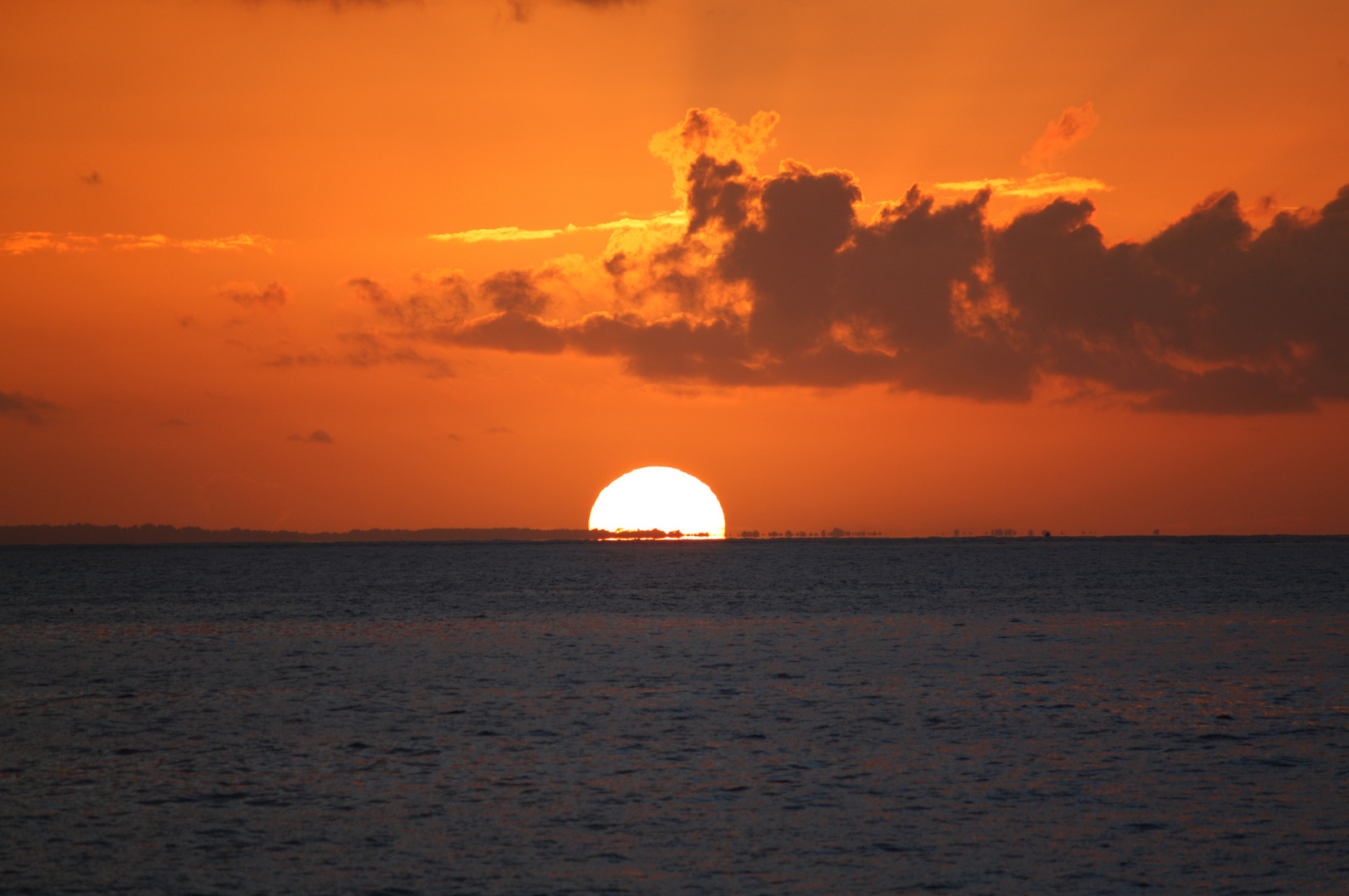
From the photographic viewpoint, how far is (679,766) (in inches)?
1340

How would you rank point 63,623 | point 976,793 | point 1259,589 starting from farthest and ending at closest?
point 1259,589 < point 63,623 < point 976,793

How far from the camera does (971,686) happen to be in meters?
51.8

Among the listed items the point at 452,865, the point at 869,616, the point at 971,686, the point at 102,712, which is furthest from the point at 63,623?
the point at 452,865

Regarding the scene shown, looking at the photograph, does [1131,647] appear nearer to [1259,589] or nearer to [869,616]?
[869,616]

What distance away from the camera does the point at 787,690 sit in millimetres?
50844

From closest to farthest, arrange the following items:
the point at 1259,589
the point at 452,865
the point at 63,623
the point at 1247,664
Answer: the point at 452,865
the point at 1247,664
the point at 63,623
the point at 1259,589

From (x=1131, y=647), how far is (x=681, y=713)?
39.9 meters

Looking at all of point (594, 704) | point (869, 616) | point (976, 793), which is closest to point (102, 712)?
point (594, 704)

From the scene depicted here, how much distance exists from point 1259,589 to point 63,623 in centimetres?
14090

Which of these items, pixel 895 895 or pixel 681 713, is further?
pixel 681 713

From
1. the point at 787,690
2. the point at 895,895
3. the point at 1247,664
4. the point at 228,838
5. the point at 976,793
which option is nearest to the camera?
the point at 895,895

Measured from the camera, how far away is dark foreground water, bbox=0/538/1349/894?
23750 millimetres

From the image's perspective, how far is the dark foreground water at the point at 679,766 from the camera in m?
23.8

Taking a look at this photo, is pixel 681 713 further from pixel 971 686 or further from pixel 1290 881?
pixel 1290 881
